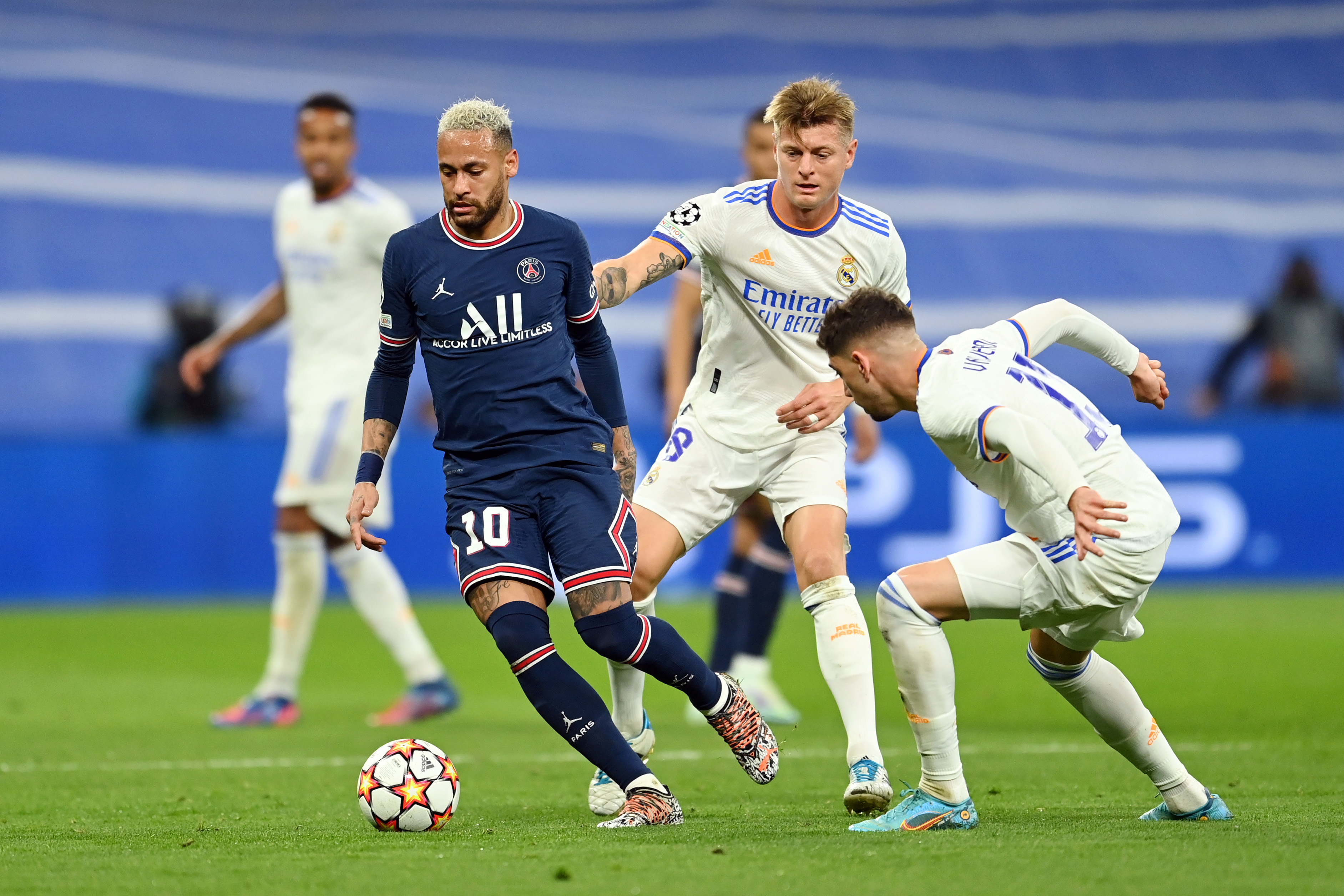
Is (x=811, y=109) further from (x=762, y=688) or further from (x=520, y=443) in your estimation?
(x=762, y=688)

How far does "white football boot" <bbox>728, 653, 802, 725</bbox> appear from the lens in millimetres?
7703

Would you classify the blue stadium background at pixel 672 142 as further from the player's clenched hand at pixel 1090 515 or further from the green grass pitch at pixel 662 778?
the player's clenched hand at pixel 1090 515

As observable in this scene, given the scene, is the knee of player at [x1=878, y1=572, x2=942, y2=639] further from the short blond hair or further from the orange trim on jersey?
the short blond hair

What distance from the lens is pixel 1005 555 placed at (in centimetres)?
455

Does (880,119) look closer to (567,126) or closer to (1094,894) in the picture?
(567,126)

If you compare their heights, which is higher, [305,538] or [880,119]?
[880,119]

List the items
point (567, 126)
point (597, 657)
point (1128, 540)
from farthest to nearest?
point (567, 126) → point (597, 657) → point (1128, 540)

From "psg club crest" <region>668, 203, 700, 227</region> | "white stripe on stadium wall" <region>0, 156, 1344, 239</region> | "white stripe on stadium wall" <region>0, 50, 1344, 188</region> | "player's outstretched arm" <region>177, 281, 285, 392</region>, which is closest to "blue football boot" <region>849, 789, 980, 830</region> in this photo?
"psg club crest" <region>668, 203, 700, 227</region>

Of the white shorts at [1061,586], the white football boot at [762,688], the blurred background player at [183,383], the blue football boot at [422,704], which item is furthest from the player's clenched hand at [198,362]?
the blurred background player at [183,383]

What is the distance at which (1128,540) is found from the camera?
4.35 meters

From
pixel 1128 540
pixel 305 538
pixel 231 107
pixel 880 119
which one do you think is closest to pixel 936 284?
pixel 880 119

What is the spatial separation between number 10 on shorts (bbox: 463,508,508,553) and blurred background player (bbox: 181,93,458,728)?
3.31 m

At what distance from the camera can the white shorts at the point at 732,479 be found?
5.56 m

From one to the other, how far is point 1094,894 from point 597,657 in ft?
21.3
